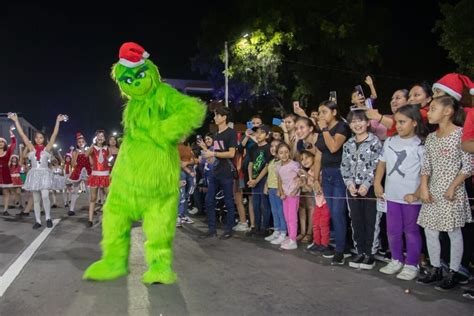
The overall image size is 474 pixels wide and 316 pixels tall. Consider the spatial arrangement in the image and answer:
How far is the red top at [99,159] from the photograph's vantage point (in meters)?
8.72

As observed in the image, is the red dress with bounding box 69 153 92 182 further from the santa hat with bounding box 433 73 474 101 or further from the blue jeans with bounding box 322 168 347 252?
the santa hat with bounding box 433 73 474 101

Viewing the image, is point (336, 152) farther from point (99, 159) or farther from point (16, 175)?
point (16, 175)

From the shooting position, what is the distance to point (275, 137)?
7770 millimetres

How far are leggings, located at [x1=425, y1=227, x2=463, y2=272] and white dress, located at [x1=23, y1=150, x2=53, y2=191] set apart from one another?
632 cm

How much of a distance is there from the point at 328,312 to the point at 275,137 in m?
4.34

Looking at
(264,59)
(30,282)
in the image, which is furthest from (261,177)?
(264,59)

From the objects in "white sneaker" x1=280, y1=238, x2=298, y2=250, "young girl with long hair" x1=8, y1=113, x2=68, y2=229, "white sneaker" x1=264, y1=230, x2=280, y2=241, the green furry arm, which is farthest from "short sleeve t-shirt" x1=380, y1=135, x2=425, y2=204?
"young girl with long hair" x1=8, y1=113, x2=68, y2=229

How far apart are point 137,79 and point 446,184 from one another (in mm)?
3121

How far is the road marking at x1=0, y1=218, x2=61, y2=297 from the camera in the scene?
14.9 feet

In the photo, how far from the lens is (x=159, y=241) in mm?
4426

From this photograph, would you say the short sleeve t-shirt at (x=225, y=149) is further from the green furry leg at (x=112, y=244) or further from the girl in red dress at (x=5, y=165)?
the girl in red dress at (x=5, y=165)

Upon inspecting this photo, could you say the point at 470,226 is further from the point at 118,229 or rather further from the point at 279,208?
the point at 118,229

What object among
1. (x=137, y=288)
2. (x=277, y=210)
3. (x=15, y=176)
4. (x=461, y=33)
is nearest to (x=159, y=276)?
(x=137, y=288)

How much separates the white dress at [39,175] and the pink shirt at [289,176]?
4.21 metres
